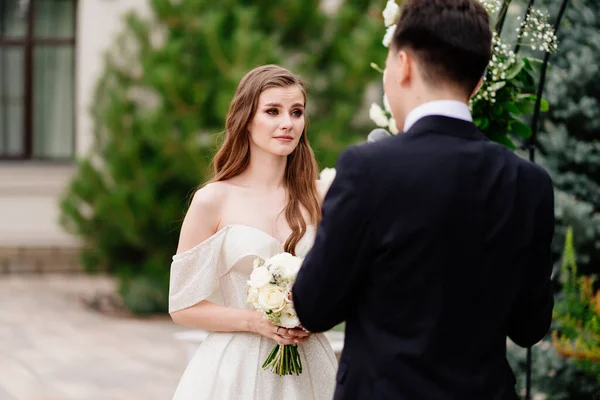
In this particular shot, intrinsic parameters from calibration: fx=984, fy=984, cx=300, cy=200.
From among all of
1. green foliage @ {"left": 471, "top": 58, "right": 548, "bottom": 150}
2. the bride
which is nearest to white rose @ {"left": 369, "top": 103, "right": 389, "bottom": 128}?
green foliage @ {"left": 471, "top": 58, "right": 548, "bottom": 150}

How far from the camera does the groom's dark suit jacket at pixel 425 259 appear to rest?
2068 millimetres

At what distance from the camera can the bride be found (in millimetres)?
3068

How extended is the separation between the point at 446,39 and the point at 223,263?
1295mm

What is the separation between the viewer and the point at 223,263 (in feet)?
10.2

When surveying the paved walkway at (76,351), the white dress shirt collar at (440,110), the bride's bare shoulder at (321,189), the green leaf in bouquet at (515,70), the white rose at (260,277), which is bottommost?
the paved walkway at (76,351)

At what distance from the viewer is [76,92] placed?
12.7 m

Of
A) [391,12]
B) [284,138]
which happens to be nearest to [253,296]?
[284,138]

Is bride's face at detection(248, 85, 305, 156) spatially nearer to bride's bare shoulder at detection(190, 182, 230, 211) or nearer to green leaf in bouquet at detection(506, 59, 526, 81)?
bride's bare shoulder at detection(190, 182, 230, 211)

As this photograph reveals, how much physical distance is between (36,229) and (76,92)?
188 centimetres

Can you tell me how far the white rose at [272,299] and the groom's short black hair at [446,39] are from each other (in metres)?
0.91

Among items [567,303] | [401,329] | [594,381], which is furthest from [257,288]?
[594,381]

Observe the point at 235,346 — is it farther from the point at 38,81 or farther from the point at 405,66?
the point at 38,81

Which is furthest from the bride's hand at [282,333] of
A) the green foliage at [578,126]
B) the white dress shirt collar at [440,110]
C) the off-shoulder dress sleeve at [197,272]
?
the green foliage at [578,126]

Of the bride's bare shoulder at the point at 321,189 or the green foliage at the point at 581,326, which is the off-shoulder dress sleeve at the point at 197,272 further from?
the green foliage at the point at 581,326
